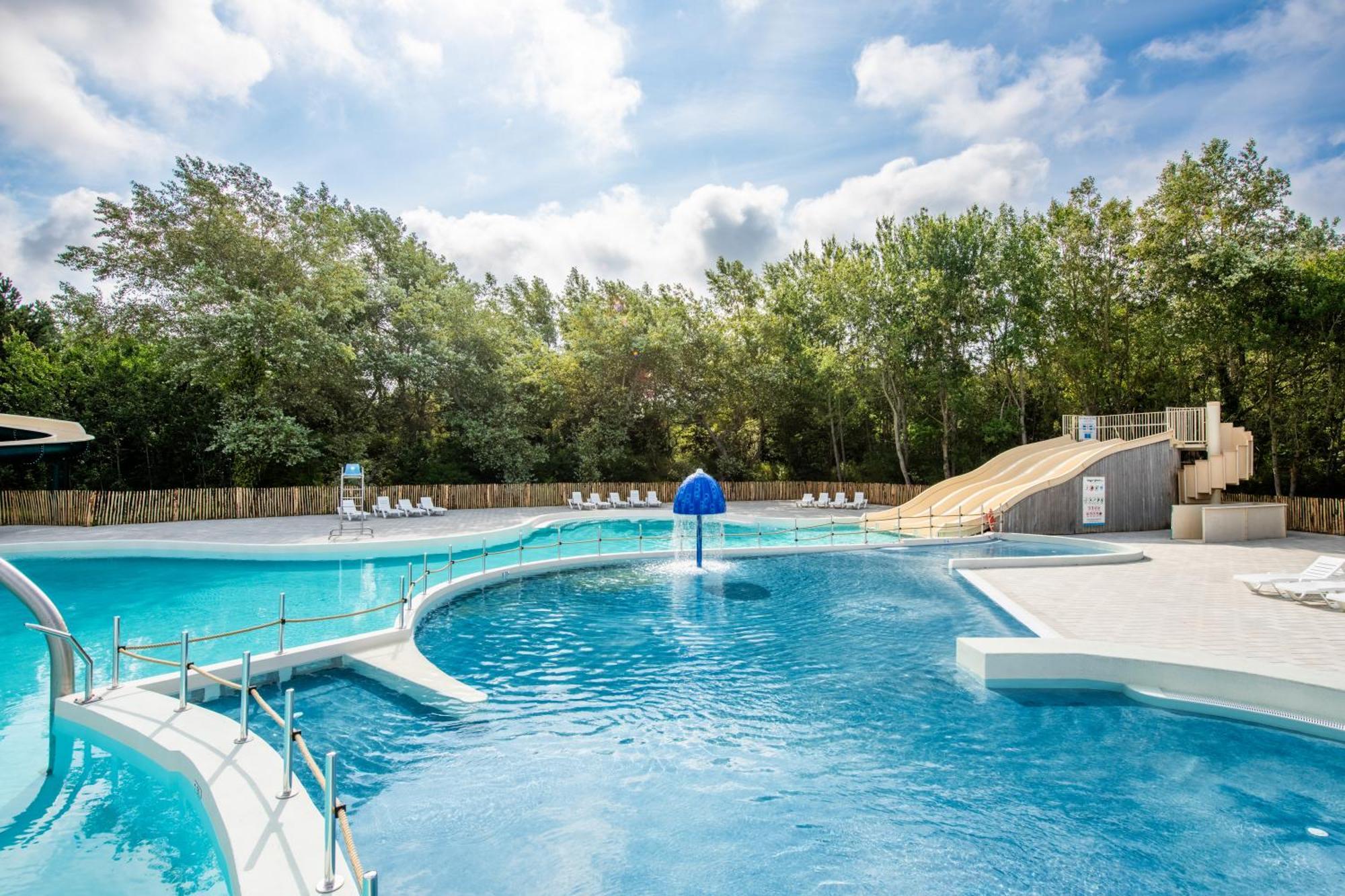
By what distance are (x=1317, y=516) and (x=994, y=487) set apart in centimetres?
897

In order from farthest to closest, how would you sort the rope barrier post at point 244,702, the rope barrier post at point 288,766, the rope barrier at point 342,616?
1. the rope barrier at point 342,616
2. the rope barrier post at point 244,702
3. the rope barrier post at point 288,766

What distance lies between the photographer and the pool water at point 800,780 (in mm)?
4105

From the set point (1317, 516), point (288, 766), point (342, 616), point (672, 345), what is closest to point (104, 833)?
point (288, 766)

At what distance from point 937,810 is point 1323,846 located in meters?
2.47

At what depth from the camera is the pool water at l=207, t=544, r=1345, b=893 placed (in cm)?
411

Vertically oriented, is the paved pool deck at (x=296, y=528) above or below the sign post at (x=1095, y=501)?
below

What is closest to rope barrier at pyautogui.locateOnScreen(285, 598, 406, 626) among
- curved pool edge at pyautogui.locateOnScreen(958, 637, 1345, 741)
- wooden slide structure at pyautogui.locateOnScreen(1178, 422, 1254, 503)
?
curved pool edge at pyautogui.locateOnScreen(958, 637, 1345, 741)

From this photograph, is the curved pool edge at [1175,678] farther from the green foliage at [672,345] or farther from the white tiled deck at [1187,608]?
the green foliage at [672,345]

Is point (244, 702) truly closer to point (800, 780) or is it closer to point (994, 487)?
point (800, 780)

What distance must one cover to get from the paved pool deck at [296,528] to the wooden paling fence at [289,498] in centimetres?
52

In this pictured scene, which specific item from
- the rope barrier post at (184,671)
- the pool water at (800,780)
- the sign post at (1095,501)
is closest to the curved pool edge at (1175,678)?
the pool water at (800,780)

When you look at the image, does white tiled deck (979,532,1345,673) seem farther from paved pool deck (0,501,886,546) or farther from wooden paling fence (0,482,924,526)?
wooden paling fence (0,482,924,526)

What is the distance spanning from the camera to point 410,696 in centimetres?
693

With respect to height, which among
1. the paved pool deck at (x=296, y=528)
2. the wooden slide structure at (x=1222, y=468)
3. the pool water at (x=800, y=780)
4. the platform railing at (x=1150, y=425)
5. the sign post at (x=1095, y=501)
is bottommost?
the pool water at (x=800, y=780)
